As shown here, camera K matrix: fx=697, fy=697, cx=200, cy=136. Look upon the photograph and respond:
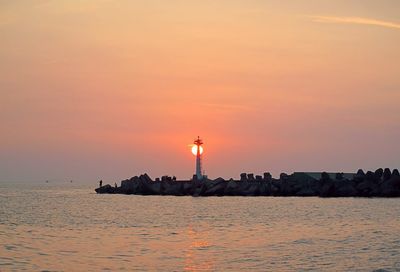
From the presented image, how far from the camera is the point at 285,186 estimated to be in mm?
75562

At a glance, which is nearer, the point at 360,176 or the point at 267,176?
the point at 360,176

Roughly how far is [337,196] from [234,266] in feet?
170

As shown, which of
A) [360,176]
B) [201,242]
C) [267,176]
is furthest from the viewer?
[267,176]

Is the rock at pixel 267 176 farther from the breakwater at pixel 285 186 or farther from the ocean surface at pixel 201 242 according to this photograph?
the ocean surface at pixel 201 242

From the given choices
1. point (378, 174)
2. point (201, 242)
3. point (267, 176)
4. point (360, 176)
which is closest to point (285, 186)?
point (267, 176)

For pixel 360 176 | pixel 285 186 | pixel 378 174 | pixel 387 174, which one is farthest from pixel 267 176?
pixel 387 174

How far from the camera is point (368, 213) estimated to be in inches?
1773

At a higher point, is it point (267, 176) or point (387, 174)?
point (267, 176)

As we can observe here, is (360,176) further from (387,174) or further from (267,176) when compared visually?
(267,176)

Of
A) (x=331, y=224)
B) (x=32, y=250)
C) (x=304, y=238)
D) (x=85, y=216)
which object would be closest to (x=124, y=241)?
(x=32, y=250)

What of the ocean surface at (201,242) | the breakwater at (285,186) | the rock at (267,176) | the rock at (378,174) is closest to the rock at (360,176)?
the breakwater at (285,186)

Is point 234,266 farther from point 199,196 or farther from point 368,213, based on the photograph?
point 199,196

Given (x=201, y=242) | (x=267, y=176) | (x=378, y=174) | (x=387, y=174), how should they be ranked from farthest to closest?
(x=267, y=176), (x=378, y=174), (x=387, y=174), (x=201, y=242)

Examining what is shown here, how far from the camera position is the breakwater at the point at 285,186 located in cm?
7038
